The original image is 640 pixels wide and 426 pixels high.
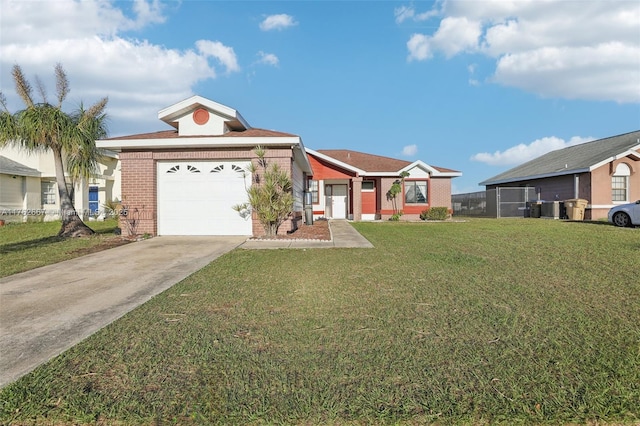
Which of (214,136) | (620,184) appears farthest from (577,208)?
(214,136)

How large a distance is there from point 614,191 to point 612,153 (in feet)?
7.44

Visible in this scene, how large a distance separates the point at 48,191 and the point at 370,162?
20.0 metres

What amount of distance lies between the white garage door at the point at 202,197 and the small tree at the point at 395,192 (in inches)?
485

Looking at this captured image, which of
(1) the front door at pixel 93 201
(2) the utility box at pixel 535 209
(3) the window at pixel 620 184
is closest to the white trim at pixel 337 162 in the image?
(2) the utility box at pixel 535 209

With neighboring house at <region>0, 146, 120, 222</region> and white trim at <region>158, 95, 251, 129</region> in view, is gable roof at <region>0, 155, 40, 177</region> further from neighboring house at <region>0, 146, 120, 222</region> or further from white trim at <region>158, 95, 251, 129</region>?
white trim at <region>158, 95, 251, 129</region>

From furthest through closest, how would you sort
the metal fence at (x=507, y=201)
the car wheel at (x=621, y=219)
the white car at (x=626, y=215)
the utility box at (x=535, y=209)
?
1. the metal fence at (x=507, y=201)
2. the utility box at (x=535, y=209)
3. the car wheel at (x=621, y=219)
4. the white car at (x=626, y=215)

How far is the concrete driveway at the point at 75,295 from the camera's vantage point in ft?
12.1

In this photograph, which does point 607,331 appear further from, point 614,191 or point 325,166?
point 614,191

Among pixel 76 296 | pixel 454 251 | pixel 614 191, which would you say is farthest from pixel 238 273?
pixel 614 191

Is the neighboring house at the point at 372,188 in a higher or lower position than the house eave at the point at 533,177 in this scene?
lower

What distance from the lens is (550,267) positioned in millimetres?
7086

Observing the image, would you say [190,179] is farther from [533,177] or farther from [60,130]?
[533,177]

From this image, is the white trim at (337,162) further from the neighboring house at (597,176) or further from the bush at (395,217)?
the neighboring house at (597,176)

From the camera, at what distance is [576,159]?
2617 centimetres
